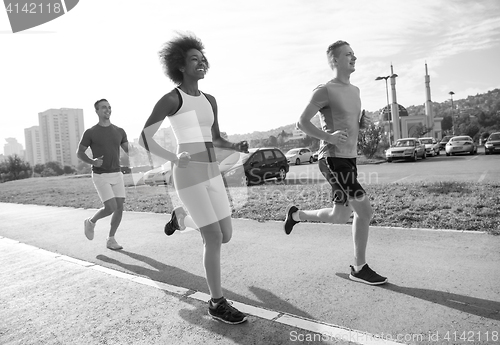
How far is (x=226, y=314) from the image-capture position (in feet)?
9.71

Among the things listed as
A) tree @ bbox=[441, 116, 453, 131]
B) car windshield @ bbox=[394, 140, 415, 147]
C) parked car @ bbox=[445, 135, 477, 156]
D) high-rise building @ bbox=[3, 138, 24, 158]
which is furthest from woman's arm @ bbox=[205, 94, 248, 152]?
high-rise building @ bbox=[3, 138, 24, 158]

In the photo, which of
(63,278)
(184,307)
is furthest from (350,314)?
(63,278)

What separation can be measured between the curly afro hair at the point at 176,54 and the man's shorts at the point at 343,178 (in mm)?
1454

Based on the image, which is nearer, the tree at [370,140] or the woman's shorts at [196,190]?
the woman's shorts at [196,190]

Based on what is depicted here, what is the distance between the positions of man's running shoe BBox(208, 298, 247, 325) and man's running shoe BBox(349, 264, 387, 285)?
1.26 meters

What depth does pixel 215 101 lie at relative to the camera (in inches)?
135

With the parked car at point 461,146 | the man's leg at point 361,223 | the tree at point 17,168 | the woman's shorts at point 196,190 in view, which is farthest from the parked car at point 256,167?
the tree at point 17,168

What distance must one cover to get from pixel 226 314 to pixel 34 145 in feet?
383

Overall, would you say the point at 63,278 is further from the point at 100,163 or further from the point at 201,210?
the point at 201,210

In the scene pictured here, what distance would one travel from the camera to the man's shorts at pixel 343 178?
3.58 metres

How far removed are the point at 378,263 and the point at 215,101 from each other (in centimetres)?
246

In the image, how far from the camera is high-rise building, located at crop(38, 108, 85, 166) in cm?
9175

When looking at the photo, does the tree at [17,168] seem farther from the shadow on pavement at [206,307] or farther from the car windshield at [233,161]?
the shadow on pavement at [206,307]

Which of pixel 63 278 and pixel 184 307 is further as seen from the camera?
pixel 63 278
